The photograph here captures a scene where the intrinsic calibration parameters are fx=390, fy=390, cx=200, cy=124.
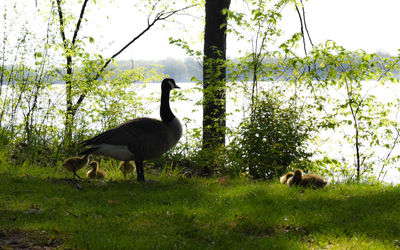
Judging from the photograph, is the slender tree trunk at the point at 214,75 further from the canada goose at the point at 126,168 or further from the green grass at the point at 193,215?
the green grass at the point at 193,215

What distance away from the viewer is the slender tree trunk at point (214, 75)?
41.7 ft

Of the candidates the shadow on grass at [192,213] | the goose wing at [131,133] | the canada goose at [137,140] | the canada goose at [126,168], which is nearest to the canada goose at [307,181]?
the shadow on grass at [192,213]

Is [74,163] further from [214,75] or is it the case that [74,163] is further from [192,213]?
[214,75]

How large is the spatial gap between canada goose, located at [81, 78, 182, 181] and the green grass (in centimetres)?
72

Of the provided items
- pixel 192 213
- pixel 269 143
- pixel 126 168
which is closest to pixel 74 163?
pixel 126 168

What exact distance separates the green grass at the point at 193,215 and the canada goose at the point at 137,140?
28.3 inches

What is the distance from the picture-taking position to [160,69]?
15.7 meters

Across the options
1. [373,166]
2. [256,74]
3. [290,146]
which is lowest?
[373,166]

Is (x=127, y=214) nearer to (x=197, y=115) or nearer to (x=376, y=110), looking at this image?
(x=197, y=115)

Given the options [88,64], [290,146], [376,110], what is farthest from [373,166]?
[88,64]

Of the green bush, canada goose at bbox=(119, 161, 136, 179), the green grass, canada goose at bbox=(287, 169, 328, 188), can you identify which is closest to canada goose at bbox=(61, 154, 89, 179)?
the green grass

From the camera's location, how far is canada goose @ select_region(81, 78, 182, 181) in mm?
8586

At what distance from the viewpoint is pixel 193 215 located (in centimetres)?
665

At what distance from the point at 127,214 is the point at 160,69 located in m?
9.66
